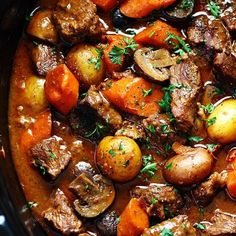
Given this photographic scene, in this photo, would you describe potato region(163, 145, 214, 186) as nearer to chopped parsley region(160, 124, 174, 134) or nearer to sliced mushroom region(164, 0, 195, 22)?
chopped parsley region(160, 124, 174, 134)

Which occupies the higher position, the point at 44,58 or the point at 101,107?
the point at 44,58

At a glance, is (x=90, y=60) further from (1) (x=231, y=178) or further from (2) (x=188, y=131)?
(1) (x=231, y=178)

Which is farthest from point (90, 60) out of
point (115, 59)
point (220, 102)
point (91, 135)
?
point (220, 102)

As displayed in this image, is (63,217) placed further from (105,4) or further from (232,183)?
(105,4)

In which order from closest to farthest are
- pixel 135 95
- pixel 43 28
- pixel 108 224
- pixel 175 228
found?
pixel 175 228, pixel 108 224, pixel 135 95, pixel 43 28

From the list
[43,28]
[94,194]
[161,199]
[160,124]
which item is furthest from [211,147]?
[43,28]
